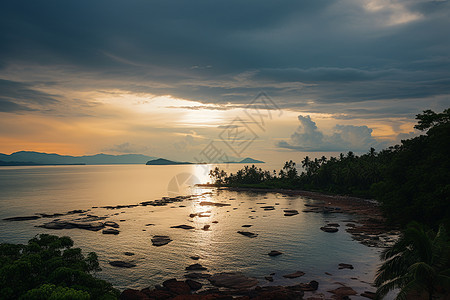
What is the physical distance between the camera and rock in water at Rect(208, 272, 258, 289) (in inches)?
1307

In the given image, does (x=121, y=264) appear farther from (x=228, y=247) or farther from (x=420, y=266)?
(x=420, y=266)

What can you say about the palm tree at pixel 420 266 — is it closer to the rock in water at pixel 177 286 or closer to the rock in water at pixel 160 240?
the rock in water at pixel 177 286

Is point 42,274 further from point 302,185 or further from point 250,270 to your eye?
point 302,185

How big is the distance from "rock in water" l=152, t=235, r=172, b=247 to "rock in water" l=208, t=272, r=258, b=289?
20.1 metres

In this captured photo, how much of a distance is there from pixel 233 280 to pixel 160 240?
25.2 metres

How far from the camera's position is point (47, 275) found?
2073 centimetres

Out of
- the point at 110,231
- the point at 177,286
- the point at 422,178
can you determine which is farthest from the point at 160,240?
the point at 422,178

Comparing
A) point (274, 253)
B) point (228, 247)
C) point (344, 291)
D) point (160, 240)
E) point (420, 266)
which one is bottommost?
point (228, 247)

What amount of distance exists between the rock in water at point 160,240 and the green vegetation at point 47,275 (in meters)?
29.1

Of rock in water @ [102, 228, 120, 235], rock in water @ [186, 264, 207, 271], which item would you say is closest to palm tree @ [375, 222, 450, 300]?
rock in water @ [186, 264, 207, 271]

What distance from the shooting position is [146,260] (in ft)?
144

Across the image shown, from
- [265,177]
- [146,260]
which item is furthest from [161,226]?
[265,177]

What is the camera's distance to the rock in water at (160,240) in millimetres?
52978

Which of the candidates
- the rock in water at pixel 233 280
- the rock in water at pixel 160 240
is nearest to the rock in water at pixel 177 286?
the rock in water at pixel 233 280
